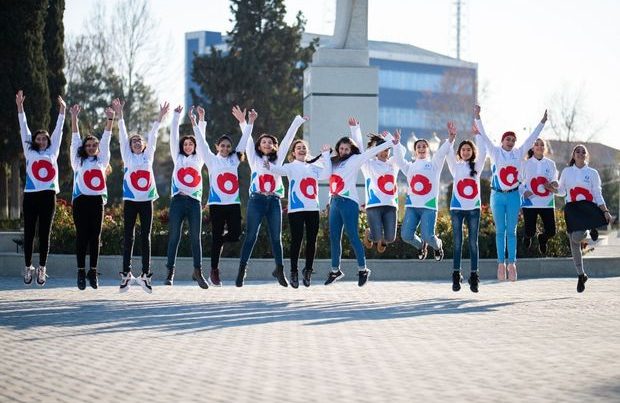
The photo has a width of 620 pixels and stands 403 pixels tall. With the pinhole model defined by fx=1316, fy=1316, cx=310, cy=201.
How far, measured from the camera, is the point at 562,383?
990 cm

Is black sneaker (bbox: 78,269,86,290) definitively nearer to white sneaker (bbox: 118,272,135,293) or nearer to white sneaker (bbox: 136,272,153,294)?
white sneaker (bbox: 118,272,135,293)

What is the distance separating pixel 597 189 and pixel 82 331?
26.6 ft

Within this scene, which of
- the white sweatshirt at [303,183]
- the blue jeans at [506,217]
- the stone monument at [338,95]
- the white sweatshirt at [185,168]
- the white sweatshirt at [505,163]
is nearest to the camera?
the white sweatshirt at [185,168]

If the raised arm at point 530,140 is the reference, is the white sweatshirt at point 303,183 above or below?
below

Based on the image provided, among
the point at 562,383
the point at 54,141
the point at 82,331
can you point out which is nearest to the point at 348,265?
the point at 54,141

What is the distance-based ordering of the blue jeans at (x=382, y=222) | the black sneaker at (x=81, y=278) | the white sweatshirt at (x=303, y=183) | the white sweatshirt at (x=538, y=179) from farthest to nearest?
the white sweatshirt at (x=538, y=179) < the blue jeans at (x=382, y=222) < the white sweatshirt at (x=303, y=183) < the black sneaker at (x=81, y=278)

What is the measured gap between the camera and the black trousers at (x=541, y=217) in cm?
1958

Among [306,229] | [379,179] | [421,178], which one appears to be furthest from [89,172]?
[421,178]

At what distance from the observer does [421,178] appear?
61.3 feet

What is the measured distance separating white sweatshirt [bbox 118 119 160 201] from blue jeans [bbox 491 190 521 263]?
480 centimetres

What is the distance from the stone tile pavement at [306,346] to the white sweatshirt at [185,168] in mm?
1472

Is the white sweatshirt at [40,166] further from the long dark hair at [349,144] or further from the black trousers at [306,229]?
the long dark hair at [349,144]

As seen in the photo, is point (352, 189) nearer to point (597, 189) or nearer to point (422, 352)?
point (597, 189)

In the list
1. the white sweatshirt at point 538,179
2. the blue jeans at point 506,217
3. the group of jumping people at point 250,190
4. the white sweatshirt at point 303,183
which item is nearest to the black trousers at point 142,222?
the group of jumping people at point 250,190
